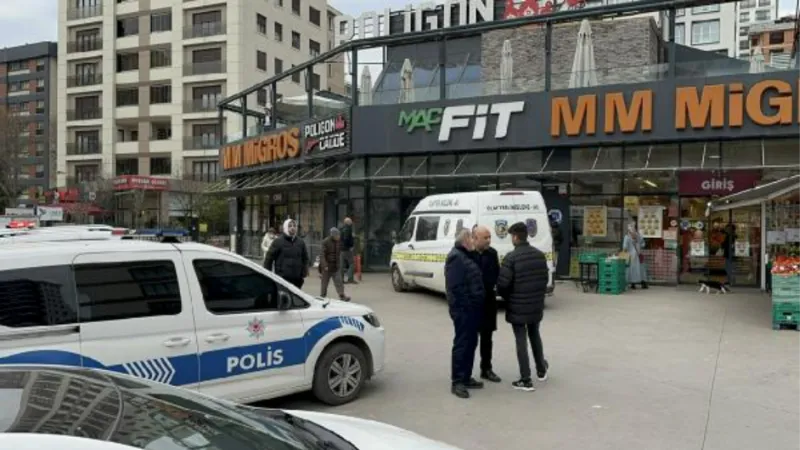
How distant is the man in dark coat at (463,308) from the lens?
6.56 m

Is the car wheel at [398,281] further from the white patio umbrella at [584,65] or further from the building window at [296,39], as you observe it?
the building window at [296,39]

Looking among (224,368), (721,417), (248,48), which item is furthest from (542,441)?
(248,48)

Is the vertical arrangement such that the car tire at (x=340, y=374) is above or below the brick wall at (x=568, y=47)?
below

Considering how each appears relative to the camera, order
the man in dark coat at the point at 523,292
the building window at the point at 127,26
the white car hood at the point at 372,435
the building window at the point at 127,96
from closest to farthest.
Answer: the white car hood at the point at 372,435
the man in dark coat at the point at 523,292
the building window at the point at 127,96
the building window at the point at 127,26

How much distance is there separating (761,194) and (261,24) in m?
50.8

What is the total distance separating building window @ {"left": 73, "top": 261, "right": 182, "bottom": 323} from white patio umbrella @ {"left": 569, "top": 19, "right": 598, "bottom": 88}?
1487cm

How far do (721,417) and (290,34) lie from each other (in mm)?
60149

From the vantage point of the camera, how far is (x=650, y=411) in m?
6.07

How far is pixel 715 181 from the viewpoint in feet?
54.8

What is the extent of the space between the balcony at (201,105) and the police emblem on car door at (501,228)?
46.1 m

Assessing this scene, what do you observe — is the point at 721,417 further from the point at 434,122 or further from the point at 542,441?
the point at 434,122

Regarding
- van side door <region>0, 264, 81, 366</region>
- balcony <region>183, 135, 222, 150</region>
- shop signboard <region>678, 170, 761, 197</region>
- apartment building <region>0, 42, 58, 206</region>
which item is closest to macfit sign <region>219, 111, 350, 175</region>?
shop signboard <region>678, 170, 761, 197</region>

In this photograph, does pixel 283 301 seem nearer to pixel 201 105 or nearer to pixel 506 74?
pixel 506 74

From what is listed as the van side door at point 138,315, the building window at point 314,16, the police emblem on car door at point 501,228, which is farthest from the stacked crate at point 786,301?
the building window at point 314,16
